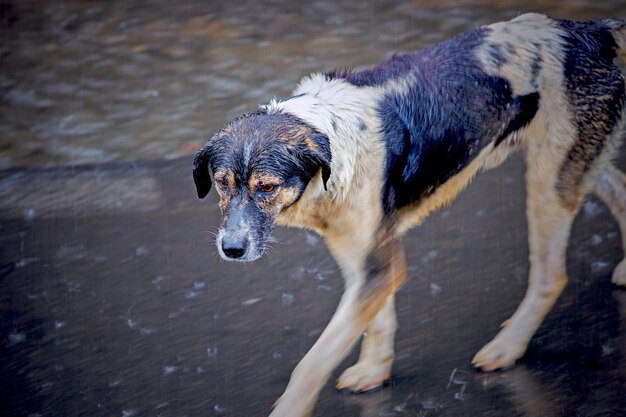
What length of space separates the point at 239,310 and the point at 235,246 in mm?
1576

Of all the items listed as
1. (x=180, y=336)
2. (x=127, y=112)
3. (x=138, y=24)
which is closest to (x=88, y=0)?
(x=138, y=24)

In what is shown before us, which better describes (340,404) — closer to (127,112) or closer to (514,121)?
(514,121)

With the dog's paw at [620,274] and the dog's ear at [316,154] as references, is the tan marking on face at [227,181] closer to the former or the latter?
the dog's ear at [316,154]

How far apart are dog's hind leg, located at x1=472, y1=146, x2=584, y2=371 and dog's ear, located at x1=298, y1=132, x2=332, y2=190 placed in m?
1.24

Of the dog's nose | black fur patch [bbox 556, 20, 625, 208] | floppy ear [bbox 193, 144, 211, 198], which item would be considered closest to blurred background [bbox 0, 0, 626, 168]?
floppy ear [bbox 193, 144, 211, 198]

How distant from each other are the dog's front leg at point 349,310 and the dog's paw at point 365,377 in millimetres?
461

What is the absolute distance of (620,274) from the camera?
17.6 feet

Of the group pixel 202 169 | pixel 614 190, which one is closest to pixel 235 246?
pixel 202 169

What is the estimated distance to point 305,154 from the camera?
4133mm

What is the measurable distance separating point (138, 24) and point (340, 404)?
5.92 m

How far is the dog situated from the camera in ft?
13.6

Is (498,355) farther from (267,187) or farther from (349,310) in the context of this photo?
(267,187)

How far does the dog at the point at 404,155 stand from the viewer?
414 centimetres

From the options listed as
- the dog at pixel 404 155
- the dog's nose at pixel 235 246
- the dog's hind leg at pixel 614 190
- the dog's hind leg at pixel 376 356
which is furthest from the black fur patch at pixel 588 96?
the dog's nose at pixel 235 246
